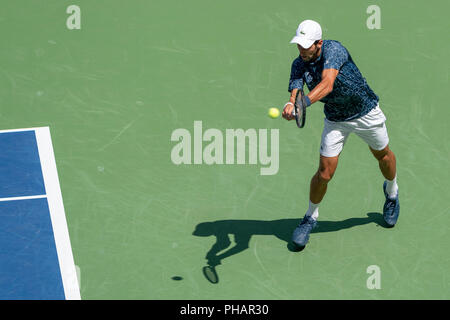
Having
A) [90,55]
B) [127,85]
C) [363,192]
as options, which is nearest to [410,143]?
[363,192]

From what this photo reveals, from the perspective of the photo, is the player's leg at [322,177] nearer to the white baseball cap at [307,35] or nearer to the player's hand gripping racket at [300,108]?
the player's hand gripping racket at [300,108]

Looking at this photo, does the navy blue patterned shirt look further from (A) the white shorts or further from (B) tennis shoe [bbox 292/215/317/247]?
(B) tennis shoe [bbox 292/215/317/247]

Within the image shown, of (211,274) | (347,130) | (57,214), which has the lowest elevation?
(211,274)

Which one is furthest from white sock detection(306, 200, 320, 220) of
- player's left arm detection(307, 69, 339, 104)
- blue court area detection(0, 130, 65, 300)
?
blue court area detection(0, 130, 65, 300)

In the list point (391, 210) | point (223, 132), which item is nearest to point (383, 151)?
point (391, 210)

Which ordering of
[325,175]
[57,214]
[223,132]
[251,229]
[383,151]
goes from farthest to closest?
1. [223,132]
2. [57,214]
3. [251,229]
4. [383,151]
5. [325,175]

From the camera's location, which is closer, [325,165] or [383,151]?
[325,165]

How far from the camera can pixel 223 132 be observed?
35.6ft

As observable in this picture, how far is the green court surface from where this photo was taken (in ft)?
29.3

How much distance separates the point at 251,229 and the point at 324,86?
6.63ft

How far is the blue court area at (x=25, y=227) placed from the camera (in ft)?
28.8

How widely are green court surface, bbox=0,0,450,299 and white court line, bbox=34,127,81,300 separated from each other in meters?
0.09

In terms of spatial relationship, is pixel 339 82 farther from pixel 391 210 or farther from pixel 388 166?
pixel 391 210
